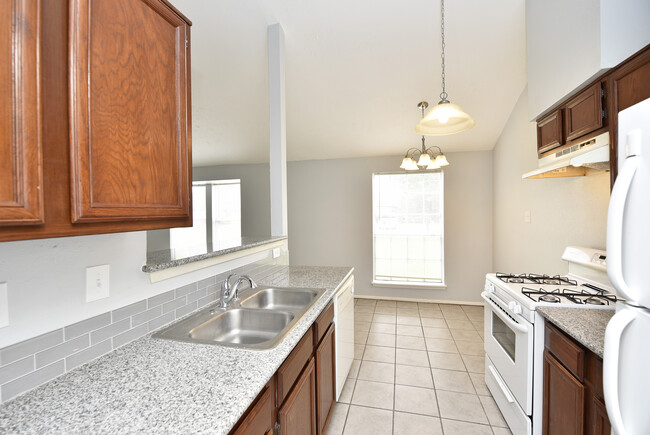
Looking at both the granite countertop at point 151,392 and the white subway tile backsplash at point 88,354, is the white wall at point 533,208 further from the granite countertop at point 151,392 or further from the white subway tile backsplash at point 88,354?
the white subway tile backsplash at point 88,354

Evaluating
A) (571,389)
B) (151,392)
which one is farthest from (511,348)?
(151,392)

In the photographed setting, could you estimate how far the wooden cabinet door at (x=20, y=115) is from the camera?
21.2 inches

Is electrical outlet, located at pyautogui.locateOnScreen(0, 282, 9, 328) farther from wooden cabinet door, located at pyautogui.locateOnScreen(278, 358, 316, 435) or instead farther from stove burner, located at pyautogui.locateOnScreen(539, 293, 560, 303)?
stove burner, located at pyautogui.locateOnScreen(539, 293, 560, 303)

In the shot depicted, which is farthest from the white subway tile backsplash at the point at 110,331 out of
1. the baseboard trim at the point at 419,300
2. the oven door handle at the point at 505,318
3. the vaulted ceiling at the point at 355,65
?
the baseboard trim at the point at 419,300

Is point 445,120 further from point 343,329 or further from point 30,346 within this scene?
point 30,346

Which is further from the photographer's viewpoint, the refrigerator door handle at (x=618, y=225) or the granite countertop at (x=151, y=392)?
the refrigerator door handle at (x=618, y=225)

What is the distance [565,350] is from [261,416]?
1.39 meters

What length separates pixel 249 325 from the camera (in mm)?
1536

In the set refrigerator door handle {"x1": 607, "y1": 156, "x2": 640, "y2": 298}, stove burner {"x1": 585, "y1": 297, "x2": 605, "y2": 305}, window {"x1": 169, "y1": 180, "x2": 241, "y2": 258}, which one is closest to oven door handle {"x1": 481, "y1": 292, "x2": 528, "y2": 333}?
stove burner {"x1": 585, "y1": 297, "x2": 605, "y2": 305}

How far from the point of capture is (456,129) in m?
1.85

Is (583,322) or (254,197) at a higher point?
(254,197)

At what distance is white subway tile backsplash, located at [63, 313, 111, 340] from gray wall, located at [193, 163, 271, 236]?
155 inches

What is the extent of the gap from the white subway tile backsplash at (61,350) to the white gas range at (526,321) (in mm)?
2005

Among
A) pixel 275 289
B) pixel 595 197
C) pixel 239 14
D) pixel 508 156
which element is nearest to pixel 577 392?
pixel 595 197
